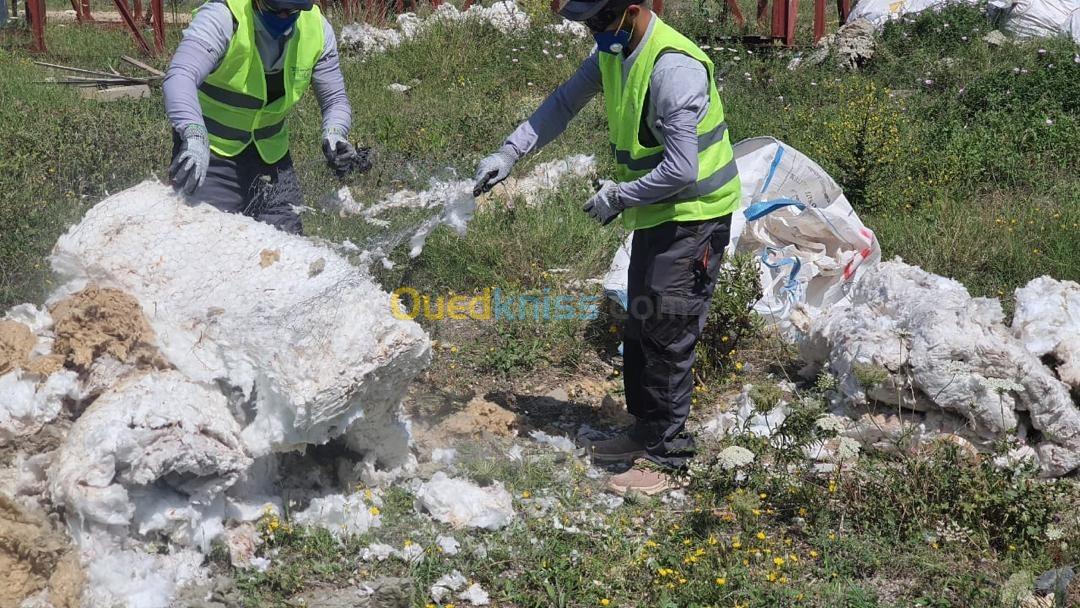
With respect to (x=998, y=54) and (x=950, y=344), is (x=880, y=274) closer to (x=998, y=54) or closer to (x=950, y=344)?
(x=950, y=344)

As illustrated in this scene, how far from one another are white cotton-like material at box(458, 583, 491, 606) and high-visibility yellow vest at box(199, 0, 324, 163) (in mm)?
1851

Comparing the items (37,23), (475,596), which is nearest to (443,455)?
(475,596)

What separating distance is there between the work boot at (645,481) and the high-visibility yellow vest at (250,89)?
1.77 m

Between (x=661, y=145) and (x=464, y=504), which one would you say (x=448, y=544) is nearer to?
(x=464, y=504)

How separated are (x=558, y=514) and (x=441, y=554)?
18.2 inches

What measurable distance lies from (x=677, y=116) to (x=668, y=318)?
0.71 meters

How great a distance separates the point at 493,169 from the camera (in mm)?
3697

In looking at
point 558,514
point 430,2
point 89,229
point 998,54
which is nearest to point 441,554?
point 558,514

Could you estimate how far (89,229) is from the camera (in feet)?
10.8

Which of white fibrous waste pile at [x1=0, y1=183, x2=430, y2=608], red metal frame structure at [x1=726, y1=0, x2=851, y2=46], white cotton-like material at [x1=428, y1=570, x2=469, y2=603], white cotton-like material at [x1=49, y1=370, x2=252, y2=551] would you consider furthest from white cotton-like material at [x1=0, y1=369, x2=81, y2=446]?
red metal frame structure at [x1=726, y1=0, x2=851, y2=46]

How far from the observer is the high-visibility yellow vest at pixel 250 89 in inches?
143

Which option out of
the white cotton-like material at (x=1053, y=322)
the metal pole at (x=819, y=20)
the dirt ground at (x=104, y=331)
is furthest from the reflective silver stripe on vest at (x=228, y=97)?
the metal pole at (x=819, y=20)

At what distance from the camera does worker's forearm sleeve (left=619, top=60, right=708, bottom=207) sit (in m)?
3.32

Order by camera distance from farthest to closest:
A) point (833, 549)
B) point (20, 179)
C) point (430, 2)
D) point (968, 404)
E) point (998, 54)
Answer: point (430, 2) → point (998, 54) → point (20, 179) → point (968, 404) → point (833, 549)
